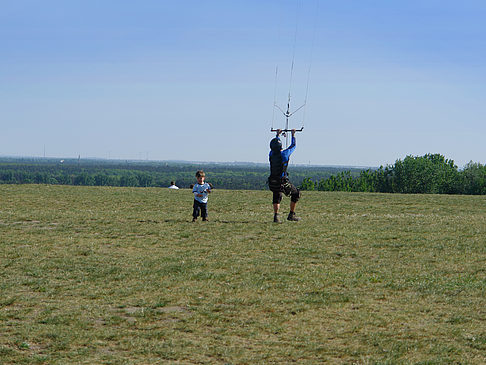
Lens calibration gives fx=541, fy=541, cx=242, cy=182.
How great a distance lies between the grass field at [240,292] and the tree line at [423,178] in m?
101

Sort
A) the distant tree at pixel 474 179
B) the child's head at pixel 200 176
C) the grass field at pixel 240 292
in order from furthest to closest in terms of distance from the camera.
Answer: the distant tree at pixel 474 179
the child's head at pixel 200 176
the grass field at pixel 240 292

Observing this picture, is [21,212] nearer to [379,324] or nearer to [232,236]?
[232,236]

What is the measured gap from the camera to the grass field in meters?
7.01

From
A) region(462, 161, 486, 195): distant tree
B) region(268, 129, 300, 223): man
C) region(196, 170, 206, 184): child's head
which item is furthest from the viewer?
region(462, 161, 486, 195): distant tree

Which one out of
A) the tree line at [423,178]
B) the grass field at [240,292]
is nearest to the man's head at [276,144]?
the grass field at [240,292]

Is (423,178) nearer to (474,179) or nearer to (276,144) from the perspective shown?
(474,179)

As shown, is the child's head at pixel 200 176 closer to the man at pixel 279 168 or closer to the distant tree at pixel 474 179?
the man at pixel 279 168

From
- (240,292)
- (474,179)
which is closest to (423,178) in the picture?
(474,179)

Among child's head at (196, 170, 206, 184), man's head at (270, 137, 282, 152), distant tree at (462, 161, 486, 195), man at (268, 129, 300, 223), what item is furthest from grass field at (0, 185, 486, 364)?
distant tree at (462, 161, 486, 195)

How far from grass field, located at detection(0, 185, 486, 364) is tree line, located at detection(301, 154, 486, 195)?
101m

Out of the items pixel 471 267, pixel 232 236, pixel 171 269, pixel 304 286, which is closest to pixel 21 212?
pixel 232 236

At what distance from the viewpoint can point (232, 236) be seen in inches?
630

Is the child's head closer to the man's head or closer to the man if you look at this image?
the man

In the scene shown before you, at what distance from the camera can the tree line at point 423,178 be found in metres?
113
